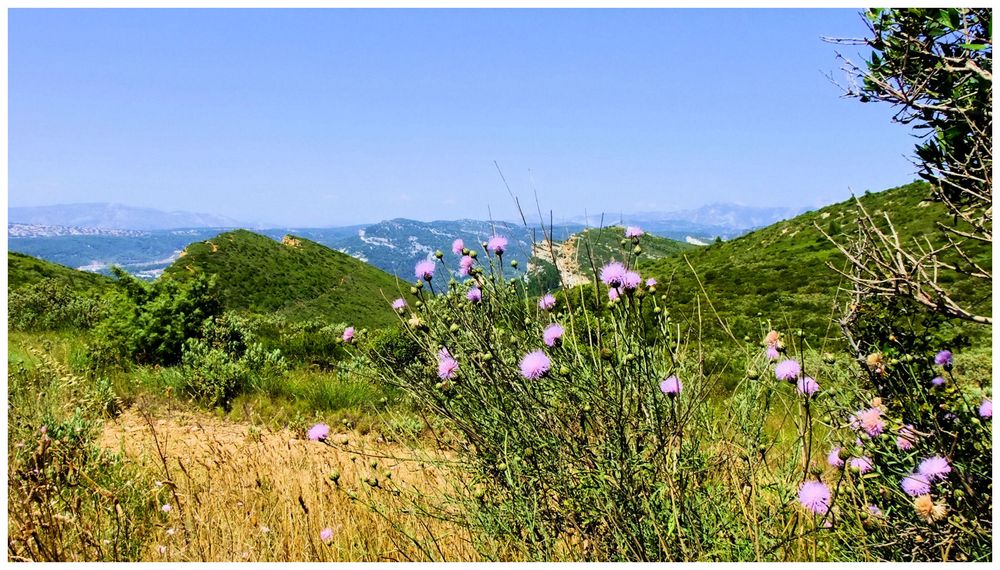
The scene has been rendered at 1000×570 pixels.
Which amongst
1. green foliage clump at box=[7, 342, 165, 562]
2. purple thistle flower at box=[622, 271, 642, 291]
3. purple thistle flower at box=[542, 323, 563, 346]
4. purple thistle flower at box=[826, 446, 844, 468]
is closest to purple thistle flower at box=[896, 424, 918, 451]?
purple thistle flower at box=[826, 446, 844, 468]

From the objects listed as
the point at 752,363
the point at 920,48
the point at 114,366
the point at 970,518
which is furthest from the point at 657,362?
the point at 114,366

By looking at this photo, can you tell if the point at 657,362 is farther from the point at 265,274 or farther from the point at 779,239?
the point at 265,274

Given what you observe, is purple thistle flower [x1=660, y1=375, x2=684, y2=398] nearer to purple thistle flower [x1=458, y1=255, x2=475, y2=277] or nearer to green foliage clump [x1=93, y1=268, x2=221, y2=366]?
purple thistle flower [x1=458, y1=255, x2=475, y2=277]

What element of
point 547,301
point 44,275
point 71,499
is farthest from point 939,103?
point 44,275

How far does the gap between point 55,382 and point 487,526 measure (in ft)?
14.8

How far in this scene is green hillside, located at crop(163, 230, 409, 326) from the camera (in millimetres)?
56594

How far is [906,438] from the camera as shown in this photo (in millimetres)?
1886

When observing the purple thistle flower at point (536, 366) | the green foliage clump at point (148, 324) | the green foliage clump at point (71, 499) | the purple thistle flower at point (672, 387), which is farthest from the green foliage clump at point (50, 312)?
the purple thistle flower at point (672, 387)

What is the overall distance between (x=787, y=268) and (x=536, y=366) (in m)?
41.1

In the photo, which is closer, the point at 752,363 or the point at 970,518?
the point at 970,518

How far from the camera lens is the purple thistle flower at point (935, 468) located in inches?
67.9

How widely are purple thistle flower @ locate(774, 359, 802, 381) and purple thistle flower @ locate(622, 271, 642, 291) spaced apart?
545 millimetres

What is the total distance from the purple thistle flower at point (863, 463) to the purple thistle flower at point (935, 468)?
0.71ft

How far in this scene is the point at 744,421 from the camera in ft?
6.75
